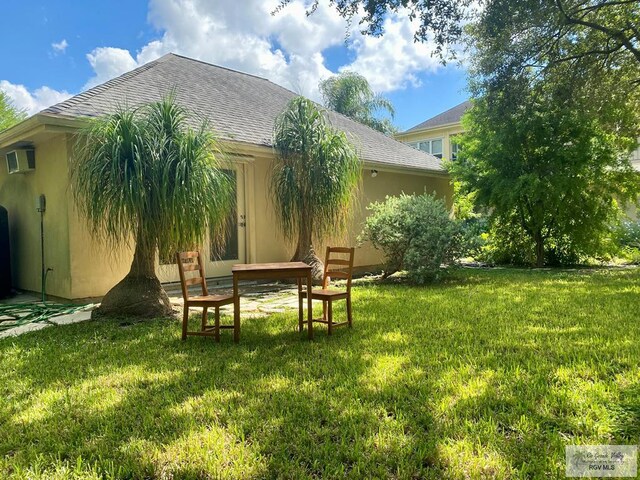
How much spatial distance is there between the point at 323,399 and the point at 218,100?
331 inches

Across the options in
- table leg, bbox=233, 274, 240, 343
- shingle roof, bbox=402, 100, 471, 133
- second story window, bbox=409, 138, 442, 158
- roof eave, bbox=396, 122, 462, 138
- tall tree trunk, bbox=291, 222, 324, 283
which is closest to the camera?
table leg, bbox=233, 274, 240, 343

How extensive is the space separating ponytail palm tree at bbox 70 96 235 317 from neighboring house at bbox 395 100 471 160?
70.2 ft

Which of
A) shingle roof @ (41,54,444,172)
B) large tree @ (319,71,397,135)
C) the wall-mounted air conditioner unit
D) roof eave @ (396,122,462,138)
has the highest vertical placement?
large tree @ (319,71,397,135)

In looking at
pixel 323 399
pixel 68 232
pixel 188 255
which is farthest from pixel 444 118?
pixel 323 399

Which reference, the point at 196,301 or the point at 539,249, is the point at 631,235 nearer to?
the point at 539,249

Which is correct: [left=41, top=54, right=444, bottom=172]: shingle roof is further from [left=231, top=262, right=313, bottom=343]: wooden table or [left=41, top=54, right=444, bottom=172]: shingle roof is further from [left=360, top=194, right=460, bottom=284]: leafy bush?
[left=231, top=262, right=313, bottom=343]: wooden table

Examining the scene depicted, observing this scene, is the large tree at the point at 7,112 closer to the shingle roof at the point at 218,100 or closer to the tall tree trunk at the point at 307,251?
the shingle roof at the point at 218,100

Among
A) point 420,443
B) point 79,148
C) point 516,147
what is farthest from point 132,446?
point 516,147

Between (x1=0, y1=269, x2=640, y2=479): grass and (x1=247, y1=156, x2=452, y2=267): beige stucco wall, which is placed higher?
(x1=247, y1=156, x2=452, y2=267): beige stucco wall

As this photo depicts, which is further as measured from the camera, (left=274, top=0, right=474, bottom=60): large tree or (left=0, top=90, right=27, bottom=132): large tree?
(left=0, top=90, right=27, bottom=132): large tree

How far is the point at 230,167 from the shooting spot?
6121 mm

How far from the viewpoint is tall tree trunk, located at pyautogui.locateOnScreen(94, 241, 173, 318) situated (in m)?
5.49

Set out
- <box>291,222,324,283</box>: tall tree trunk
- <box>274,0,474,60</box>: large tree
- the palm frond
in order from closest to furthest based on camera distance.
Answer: <box>274,0,474,60</box>: large tree
the palm frond
<box>291,222,324,283</box>: tall tree trunk

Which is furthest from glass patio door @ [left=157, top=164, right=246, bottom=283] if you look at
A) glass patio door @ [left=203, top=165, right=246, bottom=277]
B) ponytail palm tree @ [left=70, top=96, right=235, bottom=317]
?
ponytail palm tree @ [left=70, top=96, right=235, bottom=317]
